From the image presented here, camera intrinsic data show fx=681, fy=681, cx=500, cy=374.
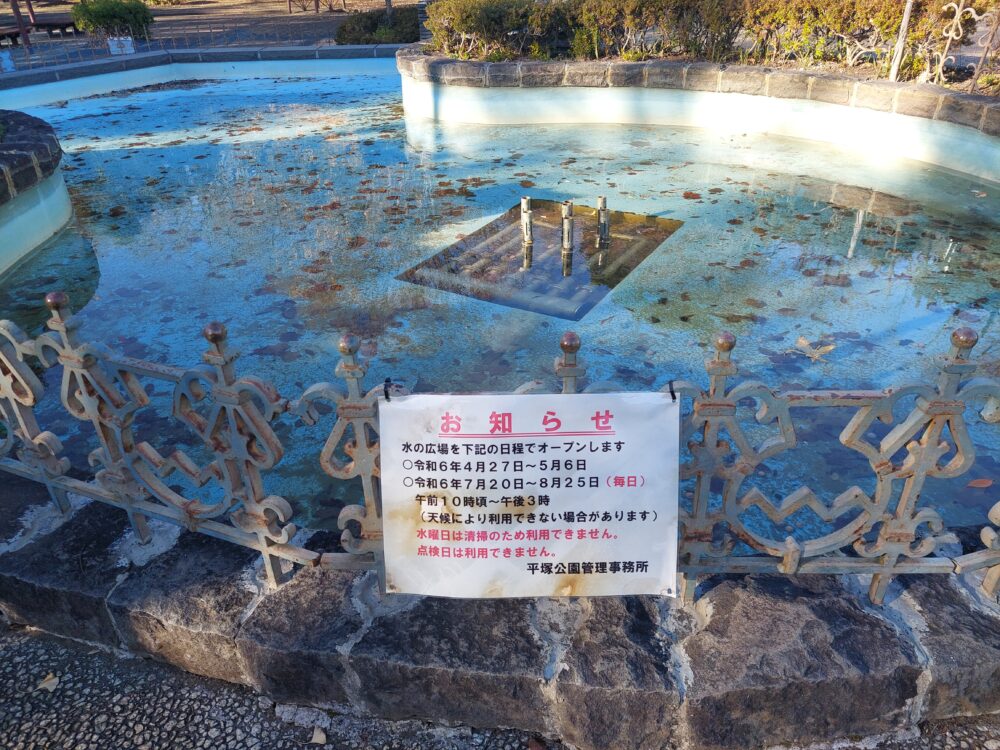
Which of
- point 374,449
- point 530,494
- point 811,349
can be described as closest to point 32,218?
point 374,449

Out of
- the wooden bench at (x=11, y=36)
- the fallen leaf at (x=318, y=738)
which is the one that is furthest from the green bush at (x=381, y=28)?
the fallen leaf at (x=318, y=738)

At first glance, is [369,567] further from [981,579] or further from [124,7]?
[124,7]

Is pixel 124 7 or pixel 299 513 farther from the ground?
pixel 124 7

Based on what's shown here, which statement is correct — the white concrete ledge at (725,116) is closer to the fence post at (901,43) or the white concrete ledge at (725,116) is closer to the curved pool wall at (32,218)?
the fence post at (901,43)

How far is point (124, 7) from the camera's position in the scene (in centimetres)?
1616

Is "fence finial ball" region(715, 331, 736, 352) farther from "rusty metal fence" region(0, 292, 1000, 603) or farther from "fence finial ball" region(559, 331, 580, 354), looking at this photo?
"fence finial ball" region(559, 331, 580, 354)

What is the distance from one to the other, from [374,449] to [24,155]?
588 cm

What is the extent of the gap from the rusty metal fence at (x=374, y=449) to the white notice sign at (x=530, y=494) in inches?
3.7

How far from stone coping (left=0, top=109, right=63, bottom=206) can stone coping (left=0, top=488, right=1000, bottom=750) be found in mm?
4589

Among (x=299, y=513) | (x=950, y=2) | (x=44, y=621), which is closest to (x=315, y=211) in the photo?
(x=299, y=513)

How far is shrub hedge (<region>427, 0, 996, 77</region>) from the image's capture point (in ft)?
29.9

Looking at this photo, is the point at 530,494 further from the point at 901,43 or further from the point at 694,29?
the point at 694,29

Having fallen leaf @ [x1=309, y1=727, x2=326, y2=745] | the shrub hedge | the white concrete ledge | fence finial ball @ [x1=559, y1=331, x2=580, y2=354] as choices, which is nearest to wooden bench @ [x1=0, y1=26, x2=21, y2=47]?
the shrub hedge

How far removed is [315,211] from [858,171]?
20.2 feet
